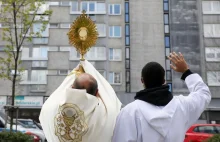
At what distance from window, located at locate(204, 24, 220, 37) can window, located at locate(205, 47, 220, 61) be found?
54.8 inches

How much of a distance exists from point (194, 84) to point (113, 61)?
28.1 meters

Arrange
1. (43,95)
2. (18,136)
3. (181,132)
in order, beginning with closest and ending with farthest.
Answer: (181,132), (18,136), (43,95)

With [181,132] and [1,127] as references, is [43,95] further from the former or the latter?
[181,132]

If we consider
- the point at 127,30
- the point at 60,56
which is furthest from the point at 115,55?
the point at 60,56

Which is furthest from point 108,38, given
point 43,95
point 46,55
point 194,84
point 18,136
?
point 194,84

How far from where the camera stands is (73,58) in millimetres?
31141

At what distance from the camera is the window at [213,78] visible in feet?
98.9

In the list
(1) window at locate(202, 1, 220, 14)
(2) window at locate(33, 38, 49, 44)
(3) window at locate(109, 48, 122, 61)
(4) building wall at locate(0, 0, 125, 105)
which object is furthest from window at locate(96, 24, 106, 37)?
(1) window at locate(202, 1, 220, 14)

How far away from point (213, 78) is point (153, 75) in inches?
1142

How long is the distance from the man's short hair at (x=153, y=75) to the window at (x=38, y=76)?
28469 millimetres

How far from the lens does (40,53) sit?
104ft

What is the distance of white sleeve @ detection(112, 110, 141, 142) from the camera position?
9.17ft

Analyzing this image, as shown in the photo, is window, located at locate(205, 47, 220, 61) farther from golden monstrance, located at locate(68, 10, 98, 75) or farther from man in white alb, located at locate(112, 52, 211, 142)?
man in white alb, located at locate(112, 52, 211, 142)

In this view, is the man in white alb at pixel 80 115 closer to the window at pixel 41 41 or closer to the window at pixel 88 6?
the window at pixel 41 41
